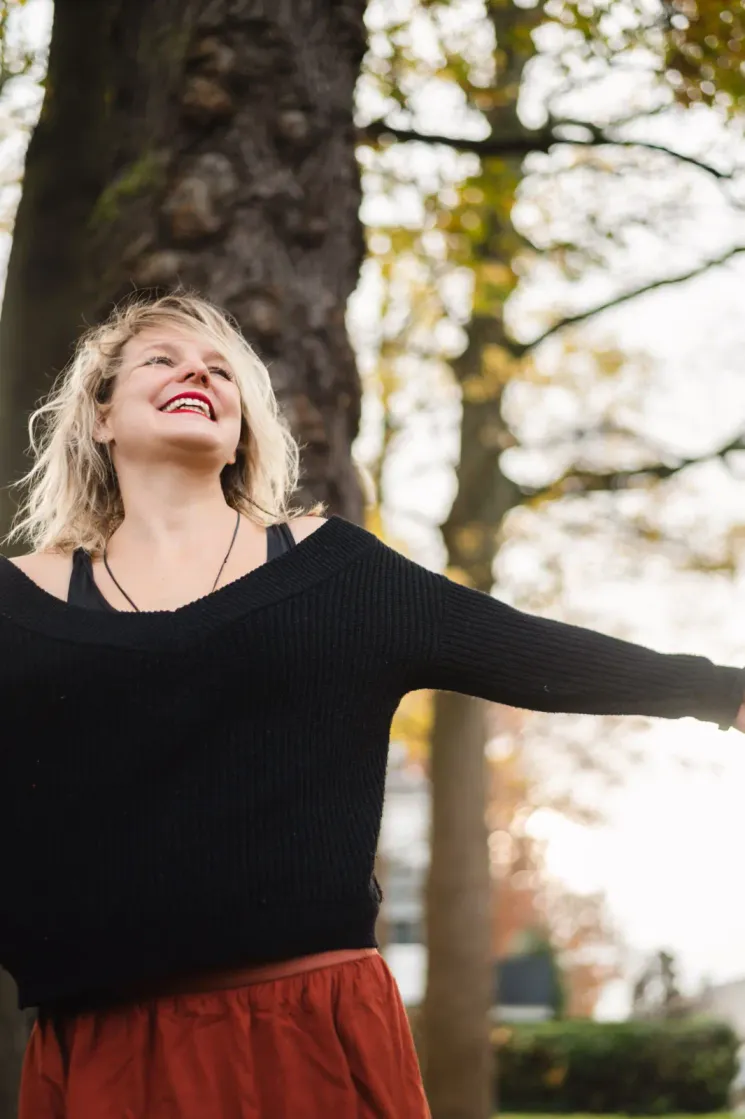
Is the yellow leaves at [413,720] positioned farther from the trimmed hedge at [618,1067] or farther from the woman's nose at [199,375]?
the woman's nose at [199,375]

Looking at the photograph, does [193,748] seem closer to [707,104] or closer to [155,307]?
[155,307]

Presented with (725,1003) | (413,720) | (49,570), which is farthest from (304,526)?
(725,1003)

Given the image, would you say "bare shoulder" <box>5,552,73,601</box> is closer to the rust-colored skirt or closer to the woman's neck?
the woman's neck

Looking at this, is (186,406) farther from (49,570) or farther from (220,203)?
(220,203)

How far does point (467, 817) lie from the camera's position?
12867 millimetres

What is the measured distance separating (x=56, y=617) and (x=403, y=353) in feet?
40.4

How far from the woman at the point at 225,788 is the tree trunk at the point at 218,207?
6.08ft

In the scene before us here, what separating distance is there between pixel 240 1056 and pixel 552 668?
838 millimetres

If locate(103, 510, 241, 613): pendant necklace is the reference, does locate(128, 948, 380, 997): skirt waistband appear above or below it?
below

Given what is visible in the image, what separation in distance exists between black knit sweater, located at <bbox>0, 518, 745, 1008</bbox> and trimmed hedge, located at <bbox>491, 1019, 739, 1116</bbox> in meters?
16.0

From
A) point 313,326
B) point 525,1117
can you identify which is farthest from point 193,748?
point 525,1117

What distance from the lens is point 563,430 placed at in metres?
13.8

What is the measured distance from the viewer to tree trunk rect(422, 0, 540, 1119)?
39.8 ft

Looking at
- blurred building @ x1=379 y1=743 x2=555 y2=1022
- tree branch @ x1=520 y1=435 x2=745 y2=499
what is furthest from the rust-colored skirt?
blurred building @ x1=379 y1=743 x2=555 y2=1022
